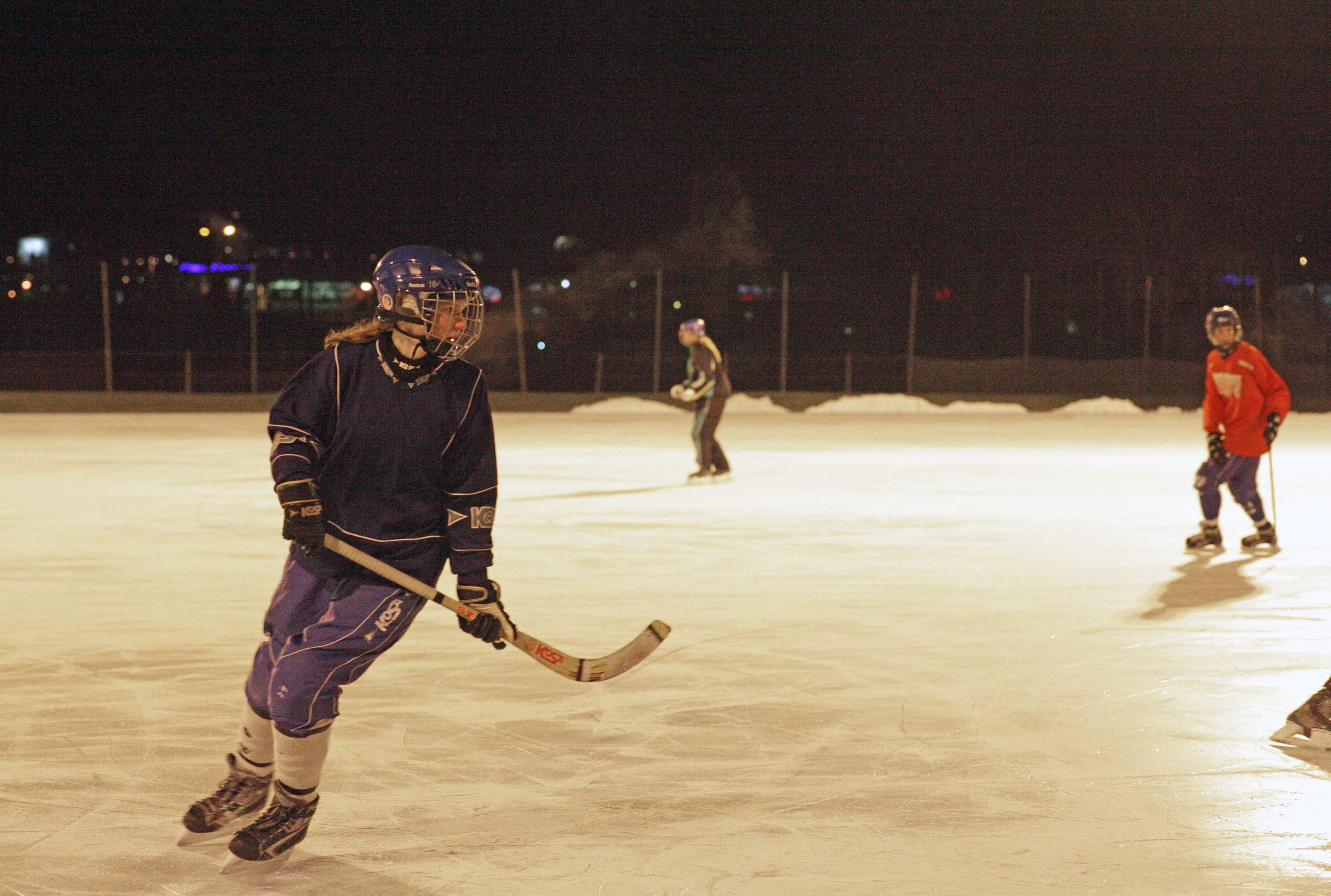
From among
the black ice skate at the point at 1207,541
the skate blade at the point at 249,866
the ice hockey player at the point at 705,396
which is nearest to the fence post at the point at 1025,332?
the ice hockey player at the point at 705,396


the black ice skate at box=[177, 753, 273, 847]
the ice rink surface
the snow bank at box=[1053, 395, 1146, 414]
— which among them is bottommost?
the snow bank at box=[1053, 395, 1146, 414]

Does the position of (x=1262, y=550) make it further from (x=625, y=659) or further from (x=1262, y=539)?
(x=625, y=659)

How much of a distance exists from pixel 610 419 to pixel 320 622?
19.2 metres

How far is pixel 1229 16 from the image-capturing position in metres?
31.5

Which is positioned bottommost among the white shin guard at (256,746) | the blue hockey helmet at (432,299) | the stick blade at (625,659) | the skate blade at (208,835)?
the skate blade at (208,835)

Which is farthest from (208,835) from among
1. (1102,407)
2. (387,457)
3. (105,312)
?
(1102,407)

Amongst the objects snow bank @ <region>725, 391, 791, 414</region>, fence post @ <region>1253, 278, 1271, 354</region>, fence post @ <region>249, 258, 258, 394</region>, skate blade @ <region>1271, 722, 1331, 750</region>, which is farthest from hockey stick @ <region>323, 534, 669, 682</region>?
fence post @ <region>1253, 278, 1271, 354</region>

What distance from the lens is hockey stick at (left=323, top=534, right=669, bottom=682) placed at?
3.73m

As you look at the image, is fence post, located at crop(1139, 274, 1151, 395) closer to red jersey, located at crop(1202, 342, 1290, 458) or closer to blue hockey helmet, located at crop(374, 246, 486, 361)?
red jersey, located at crop(1202, 342, 1290, 458)

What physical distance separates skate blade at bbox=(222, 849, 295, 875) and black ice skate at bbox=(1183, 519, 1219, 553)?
7.35m

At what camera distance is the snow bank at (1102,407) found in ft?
83.4

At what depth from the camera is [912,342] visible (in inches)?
1030

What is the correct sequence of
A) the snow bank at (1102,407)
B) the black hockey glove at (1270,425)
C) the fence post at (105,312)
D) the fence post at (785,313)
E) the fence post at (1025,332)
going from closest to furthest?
the black hockey glove at (1270,425), the fence post at (105,312), the snow bank at (1102,407), the fence post at (785,313), the fence post at (1025,332)

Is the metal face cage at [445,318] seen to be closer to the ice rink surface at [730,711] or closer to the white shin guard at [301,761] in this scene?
the white shin guard at [301,761]
